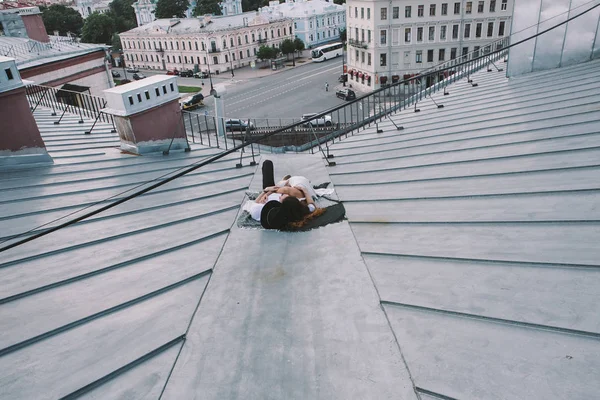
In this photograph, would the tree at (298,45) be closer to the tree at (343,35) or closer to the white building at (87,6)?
the tree at (343,35)

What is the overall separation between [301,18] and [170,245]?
67.7 meters

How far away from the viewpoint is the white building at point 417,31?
39.6 meters

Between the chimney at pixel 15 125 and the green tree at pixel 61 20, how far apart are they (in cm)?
8826

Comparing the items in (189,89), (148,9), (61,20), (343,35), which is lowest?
(189,89)

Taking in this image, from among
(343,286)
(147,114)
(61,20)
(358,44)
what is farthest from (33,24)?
(61,20)

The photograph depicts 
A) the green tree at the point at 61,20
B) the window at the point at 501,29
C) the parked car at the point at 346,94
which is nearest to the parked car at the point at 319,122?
the parked car at the point at 346,94

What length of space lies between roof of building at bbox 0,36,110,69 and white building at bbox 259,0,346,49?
4852cm

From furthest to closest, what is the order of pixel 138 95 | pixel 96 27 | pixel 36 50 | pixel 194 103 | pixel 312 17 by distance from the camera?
pixel 96 27, pixel 312 17, pixel 194 103, pixel 36 50, pixel 138 95

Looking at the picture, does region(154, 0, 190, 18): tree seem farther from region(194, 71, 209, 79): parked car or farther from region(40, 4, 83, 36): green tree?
region(194, 71, 209, 79): parked car

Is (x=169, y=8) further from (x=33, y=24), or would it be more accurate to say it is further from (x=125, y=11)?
(x=33, y=24)

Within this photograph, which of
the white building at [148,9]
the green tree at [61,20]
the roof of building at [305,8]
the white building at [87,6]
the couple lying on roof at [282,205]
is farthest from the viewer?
the white building at [87,6]

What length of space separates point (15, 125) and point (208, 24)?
54.6m

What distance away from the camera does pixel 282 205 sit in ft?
23.2

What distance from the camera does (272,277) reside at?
5.87 m
